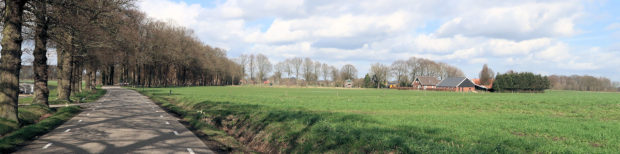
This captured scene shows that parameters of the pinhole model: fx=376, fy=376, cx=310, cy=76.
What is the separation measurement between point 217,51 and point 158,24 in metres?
39.7

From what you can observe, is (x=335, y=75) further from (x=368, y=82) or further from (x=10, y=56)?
(x=10, y=56)

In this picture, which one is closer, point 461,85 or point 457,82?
point 461,85

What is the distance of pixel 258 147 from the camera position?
477 inches

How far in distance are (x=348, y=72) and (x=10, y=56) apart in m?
147

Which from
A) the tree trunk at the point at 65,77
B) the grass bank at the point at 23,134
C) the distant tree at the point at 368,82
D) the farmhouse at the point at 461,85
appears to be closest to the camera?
the grass bank at the point at 23,134

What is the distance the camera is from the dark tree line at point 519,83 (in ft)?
345

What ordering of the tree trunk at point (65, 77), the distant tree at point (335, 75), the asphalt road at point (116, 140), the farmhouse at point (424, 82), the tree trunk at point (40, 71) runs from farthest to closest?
the distant tree at point (335, 75), the farmhouse at point (424, 82), the tree trunk at point (65, 77), the tree trunk at point (40, 71), the asphalt road at point (116, 140)

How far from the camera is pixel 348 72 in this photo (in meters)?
160

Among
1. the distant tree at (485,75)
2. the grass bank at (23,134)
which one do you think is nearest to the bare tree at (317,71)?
the distant tree at (485,75)

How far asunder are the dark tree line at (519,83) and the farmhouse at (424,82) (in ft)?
81.9

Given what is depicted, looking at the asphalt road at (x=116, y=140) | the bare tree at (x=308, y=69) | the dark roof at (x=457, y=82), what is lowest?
the asphalt road at (x=116, y=140)

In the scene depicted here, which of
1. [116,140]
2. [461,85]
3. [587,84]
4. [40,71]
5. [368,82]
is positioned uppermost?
[40,71]

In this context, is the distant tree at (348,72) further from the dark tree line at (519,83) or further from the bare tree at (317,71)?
the dark tree line at (519,83)

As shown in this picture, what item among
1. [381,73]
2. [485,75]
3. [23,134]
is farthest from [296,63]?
[23,134]
